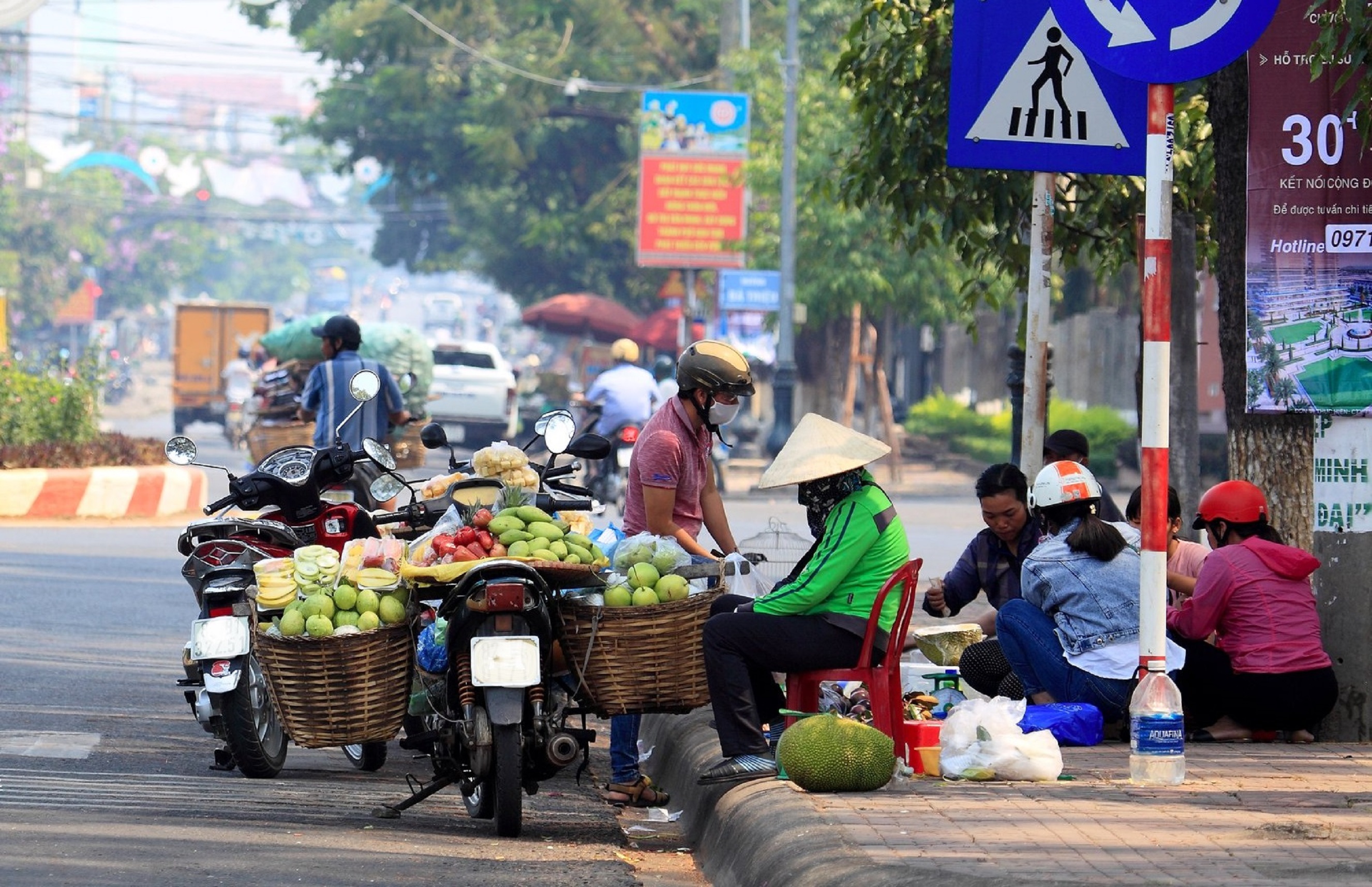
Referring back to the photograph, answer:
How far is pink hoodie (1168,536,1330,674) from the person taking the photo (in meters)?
7.89

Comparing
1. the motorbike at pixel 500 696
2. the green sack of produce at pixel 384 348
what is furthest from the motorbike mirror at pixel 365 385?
the green sack of produce at pixel 384 348

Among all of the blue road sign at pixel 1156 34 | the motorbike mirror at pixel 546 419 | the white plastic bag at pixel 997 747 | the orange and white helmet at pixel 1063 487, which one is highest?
the blue road sign at pixel 1156 34

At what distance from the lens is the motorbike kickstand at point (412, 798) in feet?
23.2

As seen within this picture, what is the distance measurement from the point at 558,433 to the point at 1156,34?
2.84 m

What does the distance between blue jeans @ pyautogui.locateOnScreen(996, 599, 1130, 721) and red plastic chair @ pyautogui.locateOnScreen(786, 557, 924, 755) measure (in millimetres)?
983

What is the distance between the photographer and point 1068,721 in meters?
7.85

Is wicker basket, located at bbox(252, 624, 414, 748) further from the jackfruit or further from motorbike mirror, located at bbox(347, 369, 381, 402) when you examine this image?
motorbike mirror, located at bbox(347, 369, 381, 402)

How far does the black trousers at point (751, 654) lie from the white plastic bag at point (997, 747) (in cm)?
46

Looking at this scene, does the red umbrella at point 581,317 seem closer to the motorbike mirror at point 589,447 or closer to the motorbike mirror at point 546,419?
the motorbike mirror at point 546,419

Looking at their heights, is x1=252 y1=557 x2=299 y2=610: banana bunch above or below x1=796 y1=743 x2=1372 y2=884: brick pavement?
above

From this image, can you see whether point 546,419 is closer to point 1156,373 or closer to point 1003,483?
point 1003,483

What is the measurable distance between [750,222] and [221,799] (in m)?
30.6

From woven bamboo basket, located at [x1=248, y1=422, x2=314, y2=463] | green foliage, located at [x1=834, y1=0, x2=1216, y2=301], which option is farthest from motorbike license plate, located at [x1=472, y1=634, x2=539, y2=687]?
woven bamboo basket, located at [x1=248, y1=422, x2=314, y2=463]

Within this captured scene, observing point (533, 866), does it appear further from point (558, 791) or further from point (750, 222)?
point (750, 222)
